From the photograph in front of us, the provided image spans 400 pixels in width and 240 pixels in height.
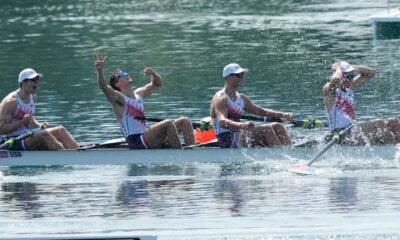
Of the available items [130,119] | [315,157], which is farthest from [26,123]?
[315,157]

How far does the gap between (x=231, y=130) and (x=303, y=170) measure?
1.32m

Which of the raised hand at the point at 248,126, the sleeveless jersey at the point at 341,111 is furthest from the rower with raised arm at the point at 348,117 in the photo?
the raised hand at the point at 248,126

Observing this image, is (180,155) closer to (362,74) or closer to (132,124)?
→ (132,124)

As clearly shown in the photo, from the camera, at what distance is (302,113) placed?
29250 millimetres

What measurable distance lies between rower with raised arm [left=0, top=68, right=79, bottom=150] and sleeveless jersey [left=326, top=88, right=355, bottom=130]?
4.15 meters

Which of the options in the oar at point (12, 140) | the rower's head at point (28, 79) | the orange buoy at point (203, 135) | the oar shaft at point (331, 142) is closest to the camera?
the oar shaft at point (331, 142)

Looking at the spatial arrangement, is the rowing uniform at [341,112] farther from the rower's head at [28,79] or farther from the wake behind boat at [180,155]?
the rower's head at [28,79]

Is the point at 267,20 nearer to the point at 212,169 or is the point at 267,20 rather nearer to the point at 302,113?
the point at 302,113

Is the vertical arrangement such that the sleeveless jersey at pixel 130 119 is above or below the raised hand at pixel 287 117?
above

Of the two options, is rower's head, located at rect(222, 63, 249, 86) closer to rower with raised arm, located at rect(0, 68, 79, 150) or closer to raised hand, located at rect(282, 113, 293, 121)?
raised hand, located at rect(282, 113, 293, 121)

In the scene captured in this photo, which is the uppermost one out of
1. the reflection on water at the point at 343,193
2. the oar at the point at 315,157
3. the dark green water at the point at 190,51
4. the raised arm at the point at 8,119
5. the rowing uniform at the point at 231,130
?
the raised arm at the point at 8,119

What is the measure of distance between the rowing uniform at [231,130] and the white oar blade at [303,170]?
1.05m

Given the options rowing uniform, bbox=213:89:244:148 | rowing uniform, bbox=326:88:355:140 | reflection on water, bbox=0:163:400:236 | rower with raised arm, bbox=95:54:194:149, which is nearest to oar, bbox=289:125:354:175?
reflection on water, bbox=0:163:400:236

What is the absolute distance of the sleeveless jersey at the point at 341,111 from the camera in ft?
71.2
